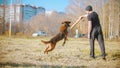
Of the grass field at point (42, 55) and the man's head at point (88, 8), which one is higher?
the man's head at point (88, 8)

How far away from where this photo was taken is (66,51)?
3.61 m

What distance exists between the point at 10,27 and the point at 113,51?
0.88 metres

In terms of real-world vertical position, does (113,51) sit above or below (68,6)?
below

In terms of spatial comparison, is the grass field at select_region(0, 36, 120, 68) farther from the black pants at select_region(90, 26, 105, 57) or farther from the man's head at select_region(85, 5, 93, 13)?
the man's head at select_region(85, 5, 93, 13)

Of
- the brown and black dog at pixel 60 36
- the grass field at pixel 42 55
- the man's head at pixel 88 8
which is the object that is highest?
the man's head at pixel 88 8

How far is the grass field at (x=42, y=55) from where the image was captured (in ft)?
11.5

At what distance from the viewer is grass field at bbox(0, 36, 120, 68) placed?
3500mm

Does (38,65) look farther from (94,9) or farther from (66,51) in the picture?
(94,9)

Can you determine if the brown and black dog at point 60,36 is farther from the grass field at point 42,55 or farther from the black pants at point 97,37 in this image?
the black pants at point 97,37

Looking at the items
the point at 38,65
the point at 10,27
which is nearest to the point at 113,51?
the point at 38,65

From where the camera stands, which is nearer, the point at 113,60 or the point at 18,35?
the point at 18,35

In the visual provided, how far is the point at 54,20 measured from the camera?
349cm

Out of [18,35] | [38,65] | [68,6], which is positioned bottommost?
[38,65]

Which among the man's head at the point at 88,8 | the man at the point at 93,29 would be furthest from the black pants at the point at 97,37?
the man's head at the point at 88,8
